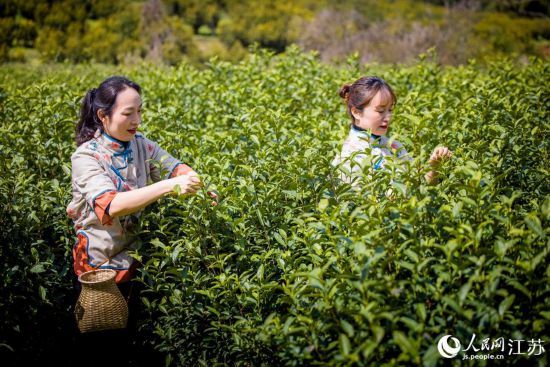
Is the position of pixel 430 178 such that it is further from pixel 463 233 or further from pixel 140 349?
pixel 140 349

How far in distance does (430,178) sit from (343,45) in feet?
64.8

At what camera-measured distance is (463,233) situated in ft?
6.70

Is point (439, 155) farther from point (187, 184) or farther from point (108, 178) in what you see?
point (108, 178)

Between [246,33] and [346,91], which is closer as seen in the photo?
[346,91]

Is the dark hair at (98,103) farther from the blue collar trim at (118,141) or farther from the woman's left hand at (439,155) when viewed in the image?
the woman's left hand at (439,155)

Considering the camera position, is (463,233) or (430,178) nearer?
(463,233)

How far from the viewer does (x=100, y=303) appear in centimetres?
251

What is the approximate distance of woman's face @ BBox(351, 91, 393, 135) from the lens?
3236 millimetres

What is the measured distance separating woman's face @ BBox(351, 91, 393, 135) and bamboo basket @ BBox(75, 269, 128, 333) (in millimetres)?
1972

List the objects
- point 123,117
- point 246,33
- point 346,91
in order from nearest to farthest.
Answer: point 123,117
point 346,91
point 246,33

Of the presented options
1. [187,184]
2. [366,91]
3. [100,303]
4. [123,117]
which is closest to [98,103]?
[123,117]

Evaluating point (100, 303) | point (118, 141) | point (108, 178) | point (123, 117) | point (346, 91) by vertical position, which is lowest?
point (100, 303)

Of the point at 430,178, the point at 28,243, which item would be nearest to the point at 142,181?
the point at 28,243

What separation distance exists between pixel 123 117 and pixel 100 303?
107 cm
